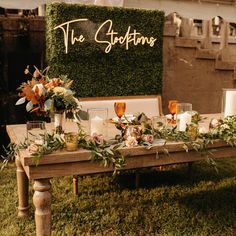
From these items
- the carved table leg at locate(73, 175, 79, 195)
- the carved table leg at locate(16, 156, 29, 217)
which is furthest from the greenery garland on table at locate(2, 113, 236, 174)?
the carved table leg at locate(73, 175, 79, 195)

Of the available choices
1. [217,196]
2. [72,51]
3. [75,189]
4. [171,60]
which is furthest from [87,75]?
[217,196]

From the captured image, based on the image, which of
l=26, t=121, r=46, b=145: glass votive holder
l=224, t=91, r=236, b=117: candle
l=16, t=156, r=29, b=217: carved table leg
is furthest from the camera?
l=16, t=156, r=29, b=217: carved table leg

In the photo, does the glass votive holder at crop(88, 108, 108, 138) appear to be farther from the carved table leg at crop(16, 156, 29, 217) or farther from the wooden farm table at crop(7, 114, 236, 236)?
the carved table leg at crop(16, 156, 29, 217)

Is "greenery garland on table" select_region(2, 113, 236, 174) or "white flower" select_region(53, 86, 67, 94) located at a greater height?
"white flower" select_region(53, 86, 67, 94)

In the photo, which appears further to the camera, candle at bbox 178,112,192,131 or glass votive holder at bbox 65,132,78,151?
candle at bbox 178,112,192,131

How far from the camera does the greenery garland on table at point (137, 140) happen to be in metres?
2.32

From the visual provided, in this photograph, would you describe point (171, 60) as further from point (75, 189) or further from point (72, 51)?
point (75, 189)

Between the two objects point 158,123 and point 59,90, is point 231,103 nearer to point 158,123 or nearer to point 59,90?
point 158,123

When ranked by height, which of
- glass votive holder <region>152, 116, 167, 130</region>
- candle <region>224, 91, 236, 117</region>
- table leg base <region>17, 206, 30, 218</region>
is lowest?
table leg base <region>17, 206, 30, 218</region>

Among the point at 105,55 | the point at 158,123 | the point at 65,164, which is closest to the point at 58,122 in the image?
the point at 65,164

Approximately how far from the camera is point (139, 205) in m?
3.68

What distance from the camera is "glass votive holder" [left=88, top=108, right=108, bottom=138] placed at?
2600mm

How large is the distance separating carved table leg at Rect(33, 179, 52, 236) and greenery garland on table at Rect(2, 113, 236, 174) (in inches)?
8.9

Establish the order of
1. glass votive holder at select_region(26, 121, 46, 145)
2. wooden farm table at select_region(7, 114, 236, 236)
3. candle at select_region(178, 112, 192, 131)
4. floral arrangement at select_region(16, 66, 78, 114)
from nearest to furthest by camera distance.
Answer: wooden farm table at select_region(7, 114, 236, 236), floral arrangement at select_region(16, 66, 78, 114), glass votive holder at select_region(26, 121, 46, 145), candle at select_region(178, 112, 192, 131)
